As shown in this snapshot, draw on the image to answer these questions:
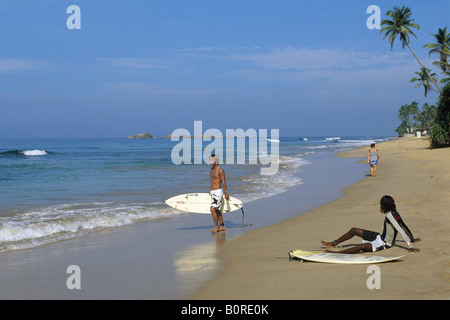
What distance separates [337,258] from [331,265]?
7.2 inches

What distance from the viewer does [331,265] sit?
6.05 m

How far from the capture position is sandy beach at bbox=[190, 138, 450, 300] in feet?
16.2

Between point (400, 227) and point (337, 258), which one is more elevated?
point (400, 227)

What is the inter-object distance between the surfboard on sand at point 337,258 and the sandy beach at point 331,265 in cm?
9

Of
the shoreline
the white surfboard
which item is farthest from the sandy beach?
the white surfboard

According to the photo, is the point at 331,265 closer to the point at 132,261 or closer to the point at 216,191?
the point at 132,261

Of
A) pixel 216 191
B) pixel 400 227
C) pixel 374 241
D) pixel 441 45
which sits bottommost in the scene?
pixel 374 241

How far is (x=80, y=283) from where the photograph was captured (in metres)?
5.83

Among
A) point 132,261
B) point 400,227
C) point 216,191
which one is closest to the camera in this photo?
point 400,227

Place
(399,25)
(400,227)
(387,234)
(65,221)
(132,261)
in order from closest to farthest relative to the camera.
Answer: (400,227) < (387,234) < (132,261) < (65,221) < (399,25)

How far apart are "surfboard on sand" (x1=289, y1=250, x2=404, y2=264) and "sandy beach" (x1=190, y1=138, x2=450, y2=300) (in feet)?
0.29

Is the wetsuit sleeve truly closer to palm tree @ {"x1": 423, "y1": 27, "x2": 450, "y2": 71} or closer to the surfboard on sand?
the surfboard on sand

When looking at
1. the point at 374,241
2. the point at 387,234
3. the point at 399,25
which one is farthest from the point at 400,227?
the point at 399,25

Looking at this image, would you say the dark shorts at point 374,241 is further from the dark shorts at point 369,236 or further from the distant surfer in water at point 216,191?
the distant surfer in water at point 216,191
